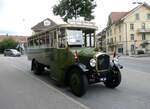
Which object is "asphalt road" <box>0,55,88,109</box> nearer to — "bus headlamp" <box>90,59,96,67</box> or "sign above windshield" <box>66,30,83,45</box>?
"bus headlamp" <box>90,59,96,67</box>

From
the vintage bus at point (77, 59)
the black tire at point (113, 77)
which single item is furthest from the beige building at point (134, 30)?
the black tire at point (113, 77)

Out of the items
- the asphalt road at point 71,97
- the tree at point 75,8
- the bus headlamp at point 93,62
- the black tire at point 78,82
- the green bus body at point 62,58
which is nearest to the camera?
the asphalt road at point 71,97

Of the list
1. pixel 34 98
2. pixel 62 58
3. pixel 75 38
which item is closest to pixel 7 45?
pixel 75 38

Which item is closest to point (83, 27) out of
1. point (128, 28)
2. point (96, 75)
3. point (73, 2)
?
point (96, 75)

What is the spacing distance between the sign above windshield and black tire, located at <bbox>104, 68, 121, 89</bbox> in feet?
5.65

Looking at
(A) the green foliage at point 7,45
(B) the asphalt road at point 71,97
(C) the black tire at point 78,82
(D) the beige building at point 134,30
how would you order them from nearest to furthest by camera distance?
(B) the asphalt road at point 71,97 < (C) the black tire at point 78,82 < (D) the beige building at point 134,30 < (A) the green foliage at point 7,45

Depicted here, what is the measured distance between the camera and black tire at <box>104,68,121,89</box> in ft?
34.9

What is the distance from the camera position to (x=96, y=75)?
973cm

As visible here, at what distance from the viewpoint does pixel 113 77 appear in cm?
1072

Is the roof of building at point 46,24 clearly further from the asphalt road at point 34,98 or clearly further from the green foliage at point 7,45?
the green foliage at point 7,45

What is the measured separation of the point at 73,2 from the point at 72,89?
51407 millimetres

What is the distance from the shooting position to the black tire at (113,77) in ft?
34.9

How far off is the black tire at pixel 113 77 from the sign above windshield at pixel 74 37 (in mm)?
1721

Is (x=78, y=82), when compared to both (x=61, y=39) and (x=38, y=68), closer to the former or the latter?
(x=61, y=39)
